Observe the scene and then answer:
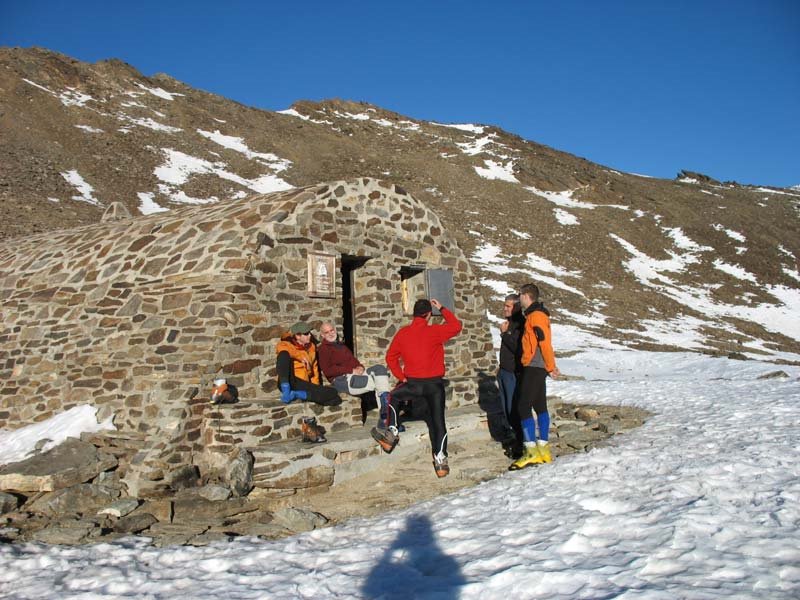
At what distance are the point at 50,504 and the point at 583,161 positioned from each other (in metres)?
79.1

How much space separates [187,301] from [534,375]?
15.7 feet

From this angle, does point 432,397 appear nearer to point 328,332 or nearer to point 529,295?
point 529,295

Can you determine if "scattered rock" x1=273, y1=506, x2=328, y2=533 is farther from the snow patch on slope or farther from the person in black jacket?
the snow patch on slope

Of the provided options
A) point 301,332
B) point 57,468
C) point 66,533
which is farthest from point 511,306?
point 57,468

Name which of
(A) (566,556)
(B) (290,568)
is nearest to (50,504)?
(B) (290,568)

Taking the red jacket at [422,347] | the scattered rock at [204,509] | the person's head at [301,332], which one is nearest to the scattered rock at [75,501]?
the scattered rock at [204,509]

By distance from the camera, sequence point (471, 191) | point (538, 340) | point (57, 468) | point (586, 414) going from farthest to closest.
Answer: point (471, 191)
point (586, 414)
point (57, 468)
point (538, 340)

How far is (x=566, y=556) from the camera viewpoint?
14.1 feet

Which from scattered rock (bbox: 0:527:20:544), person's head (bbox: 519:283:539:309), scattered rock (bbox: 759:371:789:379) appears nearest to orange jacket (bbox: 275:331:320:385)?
person's head (bbox: 519:283:539:309)

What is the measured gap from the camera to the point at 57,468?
750 centimetres

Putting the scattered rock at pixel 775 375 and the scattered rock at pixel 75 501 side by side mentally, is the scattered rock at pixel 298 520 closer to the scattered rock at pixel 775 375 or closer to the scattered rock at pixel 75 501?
the scattered rock at pixel 75 501

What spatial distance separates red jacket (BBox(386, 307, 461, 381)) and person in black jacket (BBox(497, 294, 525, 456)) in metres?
1.29

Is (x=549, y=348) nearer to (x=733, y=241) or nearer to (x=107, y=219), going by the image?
(x=107, y=219)

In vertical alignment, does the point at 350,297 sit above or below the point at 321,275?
below
